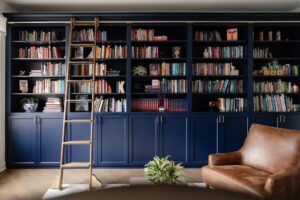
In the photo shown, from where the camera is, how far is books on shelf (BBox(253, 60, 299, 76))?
487 centimetres

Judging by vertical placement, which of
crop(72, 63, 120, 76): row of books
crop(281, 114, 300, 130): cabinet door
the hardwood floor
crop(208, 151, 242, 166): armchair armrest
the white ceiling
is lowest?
the hardwood floor

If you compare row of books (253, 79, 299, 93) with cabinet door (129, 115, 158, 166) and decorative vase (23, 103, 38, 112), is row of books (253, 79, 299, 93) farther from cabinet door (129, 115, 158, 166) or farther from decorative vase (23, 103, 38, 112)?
decorative vase (23, 103, 38, 112)

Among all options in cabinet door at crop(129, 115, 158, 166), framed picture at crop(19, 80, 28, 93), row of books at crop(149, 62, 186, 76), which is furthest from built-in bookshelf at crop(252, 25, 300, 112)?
framed picture at crop(19, 80, 28, 93)

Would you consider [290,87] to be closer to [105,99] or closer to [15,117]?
[105,99]

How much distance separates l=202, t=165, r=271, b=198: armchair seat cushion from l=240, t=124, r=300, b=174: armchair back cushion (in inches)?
4.4

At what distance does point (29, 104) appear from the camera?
478 cm

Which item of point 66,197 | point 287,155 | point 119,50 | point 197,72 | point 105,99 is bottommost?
point 287,155

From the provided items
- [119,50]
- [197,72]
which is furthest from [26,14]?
[197,72]

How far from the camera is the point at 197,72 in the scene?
16.0ft

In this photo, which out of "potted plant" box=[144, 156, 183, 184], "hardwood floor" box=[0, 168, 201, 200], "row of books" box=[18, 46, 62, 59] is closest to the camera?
"potted plant" box=[144, 156, 183, 184]

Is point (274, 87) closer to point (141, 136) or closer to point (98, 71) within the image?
point (141, 136)

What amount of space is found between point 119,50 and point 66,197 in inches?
165

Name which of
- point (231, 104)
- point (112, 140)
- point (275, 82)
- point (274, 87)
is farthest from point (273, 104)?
point (112, 140)

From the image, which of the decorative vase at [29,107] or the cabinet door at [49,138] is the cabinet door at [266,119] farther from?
the decorative vase at [29,107]
